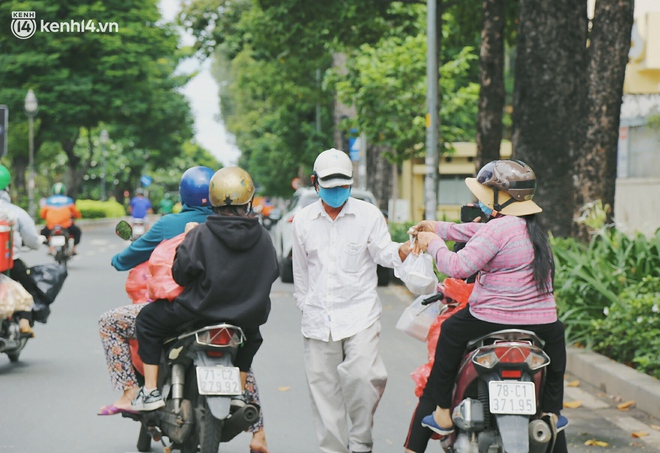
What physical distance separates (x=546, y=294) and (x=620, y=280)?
5190mm

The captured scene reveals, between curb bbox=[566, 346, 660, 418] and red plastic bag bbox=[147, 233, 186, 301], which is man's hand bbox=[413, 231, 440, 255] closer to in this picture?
red plastic bag bbox=[147, 233, 186, 301]

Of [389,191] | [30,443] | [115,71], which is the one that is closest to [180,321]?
[30,443]

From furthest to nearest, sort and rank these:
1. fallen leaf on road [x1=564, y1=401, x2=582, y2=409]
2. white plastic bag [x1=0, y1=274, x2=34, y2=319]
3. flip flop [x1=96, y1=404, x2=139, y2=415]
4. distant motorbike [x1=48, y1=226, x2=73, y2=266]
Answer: distant motorbike [x1=48, y1=226, x2=73, y2=266]
white plastic bag [x1=0, y1=274, x2=34, y2=319]
fallen leaf on road [x1=564, y1=401, x2=582, y2=409]
flip flop [x1=96, y1=404, x2=139, y2=415]

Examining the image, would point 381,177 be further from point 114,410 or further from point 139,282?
point 114,410

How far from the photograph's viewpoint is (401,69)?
24.9 meters

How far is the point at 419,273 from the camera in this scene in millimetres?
5410

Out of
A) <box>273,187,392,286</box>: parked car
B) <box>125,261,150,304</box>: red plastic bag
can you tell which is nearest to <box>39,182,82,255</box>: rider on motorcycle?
<box>273,187,392,286</box>: parked car

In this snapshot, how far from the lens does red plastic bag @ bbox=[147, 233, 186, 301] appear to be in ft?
17.7

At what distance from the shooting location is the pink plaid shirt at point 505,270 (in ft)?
16.1

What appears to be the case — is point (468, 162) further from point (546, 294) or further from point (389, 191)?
point (546, 294)

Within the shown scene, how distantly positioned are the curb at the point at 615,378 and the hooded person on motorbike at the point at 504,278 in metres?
2.67

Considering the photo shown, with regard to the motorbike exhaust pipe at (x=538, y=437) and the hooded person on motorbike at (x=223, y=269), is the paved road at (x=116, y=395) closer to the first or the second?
the hooded person on motorbike at (x=223, y=269)

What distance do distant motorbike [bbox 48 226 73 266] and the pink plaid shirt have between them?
1580 centimetres

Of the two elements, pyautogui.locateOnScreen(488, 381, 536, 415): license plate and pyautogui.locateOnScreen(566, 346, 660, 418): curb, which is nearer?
pyautogui.locateOnScreen(488, 381, 536, 415): license plate
